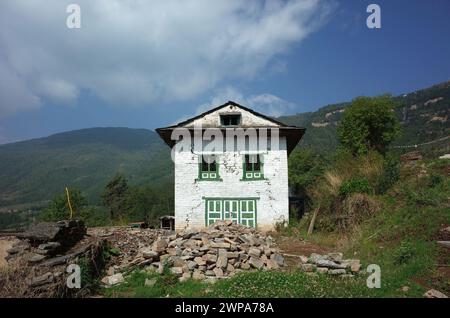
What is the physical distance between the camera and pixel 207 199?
18750 millimetres

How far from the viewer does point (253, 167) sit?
19.1 m

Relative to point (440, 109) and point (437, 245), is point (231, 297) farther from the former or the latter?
point (440, 109)

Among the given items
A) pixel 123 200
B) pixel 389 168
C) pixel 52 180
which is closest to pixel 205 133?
pixel 389 168

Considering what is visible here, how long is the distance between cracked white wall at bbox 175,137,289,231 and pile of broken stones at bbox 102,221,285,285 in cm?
647

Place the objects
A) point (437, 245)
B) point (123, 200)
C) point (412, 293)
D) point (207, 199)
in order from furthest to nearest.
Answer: point (123, 200) → point (207, 199) → point (437, 245) → point (412, 293)

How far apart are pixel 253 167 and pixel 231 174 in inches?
54.0

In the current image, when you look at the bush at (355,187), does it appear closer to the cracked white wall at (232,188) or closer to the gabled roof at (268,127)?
the cracked white wall at (232,188)

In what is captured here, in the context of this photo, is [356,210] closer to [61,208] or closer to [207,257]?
[207,257]

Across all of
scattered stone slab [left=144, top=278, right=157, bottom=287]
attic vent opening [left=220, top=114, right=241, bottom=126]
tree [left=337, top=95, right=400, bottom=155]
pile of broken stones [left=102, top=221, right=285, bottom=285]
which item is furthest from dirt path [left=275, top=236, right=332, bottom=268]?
tree [left=337, top=95, right=400, bottom=155]

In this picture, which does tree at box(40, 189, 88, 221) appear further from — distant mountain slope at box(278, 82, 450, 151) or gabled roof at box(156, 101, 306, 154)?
distant mountain slope at box(278, 82, 450, 151)

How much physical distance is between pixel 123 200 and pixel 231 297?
186 ft

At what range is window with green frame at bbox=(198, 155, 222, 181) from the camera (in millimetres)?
18938

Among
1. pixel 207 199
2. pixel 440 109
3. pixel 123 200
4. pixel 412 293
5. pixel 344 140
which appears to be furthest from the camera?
pixel 440 109

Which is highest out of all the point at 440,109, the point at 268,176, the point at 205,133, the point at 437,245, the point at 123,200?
the point at 440,109
